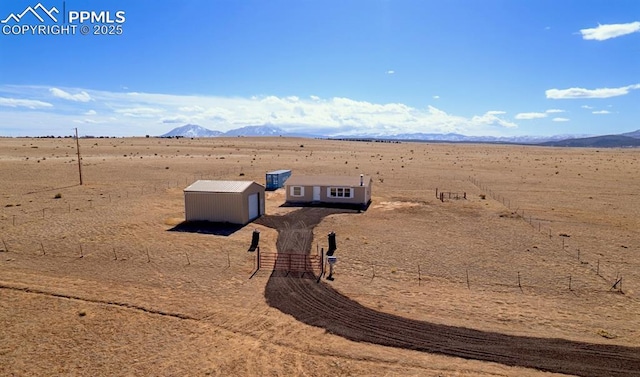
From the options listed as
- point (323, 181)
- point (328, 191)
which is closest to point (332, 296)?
point (328, 191)

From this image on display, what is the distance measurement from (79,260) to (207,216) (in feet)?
32.4

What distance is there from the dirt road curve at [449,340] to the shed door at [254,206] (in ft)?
46.3

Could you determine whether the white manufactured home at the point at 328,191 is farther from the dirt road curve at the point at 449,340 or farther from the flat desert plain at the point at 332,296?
the dirt road curve at the point at 449,340

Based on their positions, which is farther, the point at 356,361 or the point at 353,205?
the point at 353,205

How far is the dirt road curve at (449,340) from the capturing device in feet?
43.7

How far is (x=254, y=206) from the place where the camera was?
32.6 meters

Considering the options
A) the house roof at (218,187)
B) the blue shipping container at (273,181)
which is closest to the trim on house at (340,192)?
the house roof at (218,187)

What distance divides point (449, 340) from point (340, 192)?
25.4 metres

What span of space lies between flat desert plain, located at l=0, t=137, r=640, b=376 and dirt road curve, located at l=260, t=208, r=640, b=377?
68mm

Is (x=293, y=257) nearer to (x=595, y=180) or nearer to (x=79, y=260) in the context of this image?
(x=79, y=260)

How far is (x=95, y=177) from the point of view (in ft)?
178

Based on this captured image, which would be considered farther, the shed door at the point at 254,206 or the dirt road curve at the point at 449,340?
the shed door at the point at 254,206

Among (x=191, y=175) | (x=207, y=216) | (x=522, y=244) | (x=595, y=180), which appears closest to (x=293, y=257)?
(x=207, y=216)

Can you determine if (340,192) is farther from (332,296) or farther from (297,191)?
(332,296)
